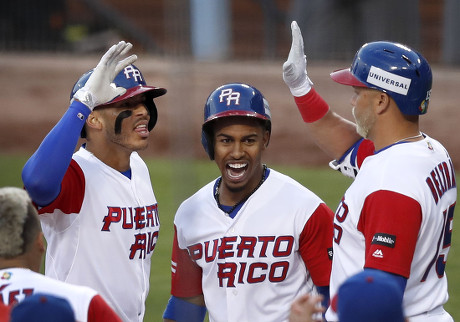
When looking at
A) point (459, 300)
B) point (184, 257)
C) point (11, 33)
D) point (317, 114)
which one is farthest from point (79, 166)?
point (11, 33)

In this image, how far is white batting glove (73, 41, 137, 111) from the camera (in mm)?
4203

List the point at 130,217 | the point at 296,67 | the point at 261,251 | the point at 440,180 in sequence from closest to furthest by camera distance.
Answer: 1. the point at 440,180
2. the point at 261,251
3. the point at 130,217
4. the point at 296,67

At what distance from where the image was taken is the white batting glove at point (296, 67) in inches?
184

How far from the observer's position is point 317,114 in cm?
492

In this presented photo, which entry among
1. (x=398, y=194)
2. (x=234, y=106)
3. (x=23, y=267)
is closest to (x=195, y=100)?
(x=234, y=106)

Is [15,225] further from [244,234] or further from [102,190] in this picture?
[244,234]

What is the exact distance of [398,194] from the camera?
3549 mm

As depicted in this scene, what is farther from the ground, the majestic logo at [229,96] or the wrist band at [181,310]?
the majestic logo at [229,96]

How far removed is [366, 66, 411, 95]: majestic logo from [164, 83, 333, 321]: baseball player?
0.62 metres

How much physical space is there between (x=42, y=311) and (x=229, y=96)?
1.89 meters

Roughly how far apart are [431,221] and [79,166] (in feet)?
5.42

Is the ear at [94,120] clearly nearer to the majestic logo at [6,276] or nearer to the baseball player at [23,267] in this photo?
the baseball player at [23,267]

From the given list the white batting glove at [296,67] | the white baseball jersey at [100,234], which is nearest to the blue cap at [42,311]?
the white baseball jersey at [100,234]

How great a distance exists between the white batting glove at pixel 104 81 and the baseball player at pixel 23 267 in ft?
3.55
